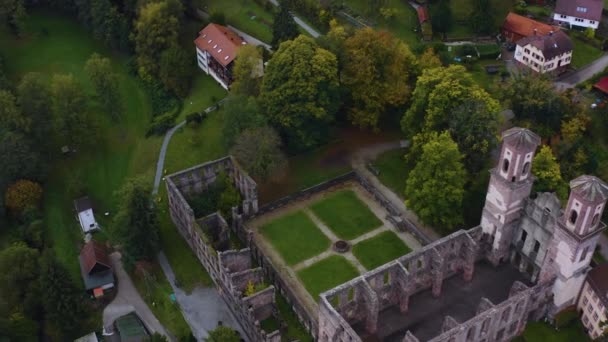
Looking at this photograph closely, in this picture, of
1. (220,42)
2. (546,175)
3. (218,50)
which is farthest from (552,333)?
(220,42)

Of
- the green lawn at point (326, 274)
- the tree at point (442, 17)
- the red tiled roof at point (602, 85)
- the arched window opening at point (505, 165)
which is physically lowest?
the green lawn at point (326, 274)

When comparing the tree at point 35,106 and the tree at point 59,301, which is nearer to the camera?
the tree at point 59,301

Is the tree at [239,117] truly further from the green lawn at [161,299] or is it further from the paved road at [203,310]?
the paved road at [203,310]

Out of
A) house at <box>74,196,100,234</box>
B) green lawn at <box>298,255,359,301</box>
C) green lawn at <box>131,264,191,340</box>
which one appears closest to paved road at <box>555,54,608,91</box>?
green lawn at <box>298,255,359,301</box>

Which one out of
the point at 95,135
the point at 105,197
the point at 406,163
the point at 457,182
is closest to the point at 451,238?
the point at 457,182

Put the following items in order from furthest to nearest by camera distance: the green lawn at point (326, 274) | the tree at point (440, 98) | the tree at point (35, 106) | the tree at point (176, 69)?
the tree at point (176, 69), the tree at point (35, 106), the tree at point (440, 98), the green lawn at point (326, 274)

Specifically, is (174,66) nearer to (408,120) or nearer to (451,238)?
(408,120)

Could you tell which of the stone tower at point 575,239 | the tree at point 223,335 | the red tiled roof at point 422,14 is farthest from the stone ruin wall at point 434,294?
the red tiled roof at point 422,14
